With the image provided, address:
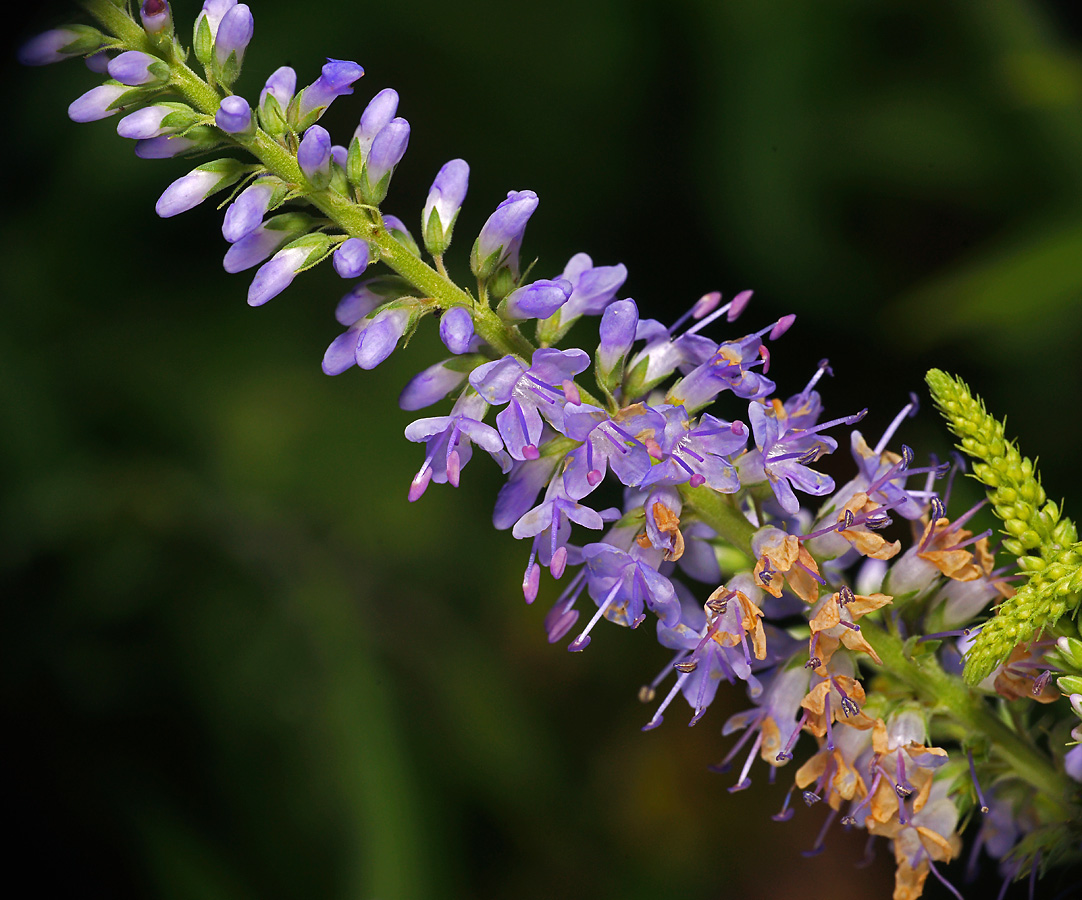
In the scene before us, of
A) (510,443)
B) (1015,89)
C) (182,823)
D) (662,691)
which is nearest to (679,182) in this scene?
(1015,89)

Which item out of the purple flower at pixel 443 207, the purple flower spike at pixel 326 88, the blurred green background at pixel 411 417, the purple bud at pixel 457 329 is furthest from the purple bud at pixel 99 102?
the blurred green background at pixel 411 417

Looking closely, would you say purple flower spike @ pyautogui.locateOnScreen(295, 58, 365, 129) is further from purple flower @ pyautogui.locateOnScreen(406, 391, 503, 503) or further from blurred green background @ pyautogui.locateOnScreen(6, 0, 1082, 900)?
blurred green background @ pyautogui.locateOnScreen(6, 0, 1082, 900)

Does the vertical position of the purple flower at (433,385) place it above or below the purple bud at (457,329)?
below

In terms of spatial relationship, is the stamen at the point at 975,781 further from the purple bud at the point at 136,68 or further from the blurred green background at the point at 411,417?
the purple bud at the point at 136,68

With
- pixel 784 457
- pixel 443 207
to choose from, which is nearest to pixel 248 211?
pixel 443 207

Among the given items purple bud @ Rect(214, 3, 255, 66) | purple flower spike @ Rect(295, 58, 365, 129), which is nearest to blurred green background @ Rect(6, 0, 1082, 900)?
purple flower spike @ Rect(295, 58, 365, 129)

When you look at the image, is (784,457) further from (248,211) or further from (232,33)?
(232,33)
